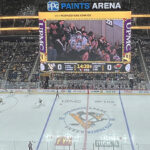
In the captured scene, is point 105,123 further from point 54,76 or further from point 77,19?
point 54,76

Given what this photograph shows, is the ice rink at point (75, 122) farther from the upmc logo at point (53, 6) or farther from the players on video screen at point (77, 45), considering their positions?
the upmc logo at point (53, 6)

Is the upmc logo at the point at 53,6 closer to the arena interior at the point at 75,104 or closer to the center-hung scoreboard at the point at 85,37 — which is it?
the center-hung scoreboard at the point at 85,37

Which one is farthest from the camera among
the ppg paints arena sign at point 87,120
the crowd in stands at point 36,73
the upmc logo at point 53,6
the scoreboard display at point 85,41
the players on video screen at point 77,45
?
the crowd in stands at point 36,73

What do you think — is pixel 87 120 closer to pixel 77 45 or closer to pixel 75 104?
pixel 75 104

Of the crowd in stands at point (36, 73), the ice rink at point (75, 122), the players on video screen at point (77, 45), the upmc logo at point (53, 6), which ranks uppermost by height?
the upmc logo at point (53, 6)

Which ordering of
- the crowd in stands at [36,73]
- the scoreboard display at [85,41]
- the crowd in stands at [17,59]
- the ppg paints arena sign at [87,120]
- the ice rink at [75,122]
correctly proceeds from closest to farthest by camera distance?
the ice rink at [75,122] → the ppg paints arena sign at [87,120] → the scoreboard display at [85,41] → the crowd in stands at [36,73] → the crowd in stands at [17,59]

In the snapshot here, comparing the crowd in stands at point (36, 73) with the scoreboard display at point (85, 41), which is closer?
the scoreboard display at point (85, 41)

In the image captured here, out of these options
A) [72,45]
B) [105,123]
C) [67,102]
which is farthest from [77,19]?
[105,123]

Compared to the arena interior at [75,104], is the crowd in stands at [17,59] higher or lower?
higher

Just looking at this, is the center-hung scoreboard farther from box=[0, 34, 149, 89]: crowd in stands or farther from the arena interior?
box=[0, 34, 149, 89]: crowd in stands

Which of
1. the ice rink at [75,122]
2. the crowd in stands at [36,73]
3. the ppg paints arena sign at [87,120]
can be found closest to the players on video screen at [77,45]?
the crowd in stands at [36,73]

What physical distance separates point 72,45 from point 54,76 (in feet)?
16.2

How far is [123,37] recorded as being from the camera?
16.3m

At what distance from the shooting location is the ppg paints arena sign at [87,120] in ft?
43.2
